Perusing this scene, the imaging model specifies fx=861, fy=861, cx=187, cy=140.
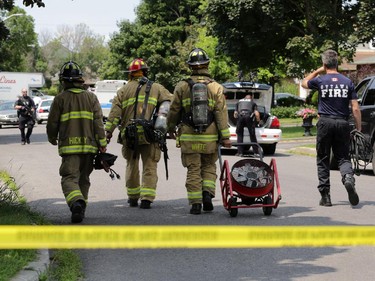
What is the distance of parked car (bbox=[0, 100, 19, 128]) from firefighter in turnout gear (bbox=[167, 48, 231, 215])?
34.9 metres

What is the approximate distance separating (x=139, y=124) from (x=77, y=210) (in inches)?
66.3

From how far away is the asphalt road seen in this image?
7.27 meters

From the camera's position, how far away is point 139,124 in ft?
35.4

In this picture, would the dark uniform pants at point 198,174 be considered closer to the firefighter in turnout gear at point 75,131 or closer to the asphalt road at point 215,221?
the asphalt road at point 215,221

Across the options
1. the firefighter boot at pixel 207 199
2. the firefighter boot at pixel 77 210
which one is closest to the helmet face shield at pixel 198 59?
the firefighter boot at pixel 207 199

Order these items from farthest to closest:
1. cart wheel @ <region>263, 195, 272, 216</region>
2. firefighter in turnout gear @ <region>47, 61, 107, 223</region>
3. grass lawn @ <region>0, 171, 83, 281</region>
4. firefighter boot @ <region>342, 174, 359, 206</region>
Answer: firefighter boot @ <region>342, 174, 359, 206</region>, cart wheel @ <region>263, 195, 272, 216</region>, firefighter in turnout gear @ <region>47, 61, 107, 223</region>, grass lawn @ <region>0, 171, 83, 281</region>

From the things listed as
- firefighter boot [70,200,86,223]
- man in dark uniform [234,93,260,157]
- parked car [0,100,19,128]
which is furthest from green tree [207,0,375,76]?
firefighter boot [70,200,86,223]

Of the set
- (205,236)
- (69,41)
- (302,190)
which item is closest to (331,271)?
(205,236)

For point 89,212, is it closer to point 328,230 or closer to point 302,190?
point 302,190

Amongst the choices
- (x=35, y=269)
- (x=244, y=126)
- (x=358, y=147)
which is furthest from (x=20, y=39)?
(x=35, y=269)

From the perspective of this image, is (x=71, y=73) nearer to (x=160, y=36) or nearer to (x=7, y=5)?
(x=7, y=5)

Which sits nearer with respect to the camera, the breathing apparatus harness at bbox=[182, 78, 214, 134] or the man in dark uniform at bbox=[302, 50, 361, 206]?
the breathing apparatus harness at bbox=[182, 78, 214, 134]

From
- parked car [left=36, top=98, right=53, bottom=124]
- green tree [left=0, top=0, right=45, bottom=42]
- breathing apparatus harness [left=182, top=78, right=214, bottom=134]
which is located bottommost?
parked car [left=36, top=98, right=53, bottom=124]

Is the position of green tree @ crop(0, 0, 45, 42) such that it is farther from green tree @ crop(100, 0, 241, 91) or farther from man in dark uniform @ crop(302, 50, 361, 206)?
green tree @ crop(100, 0, 241, 91)
